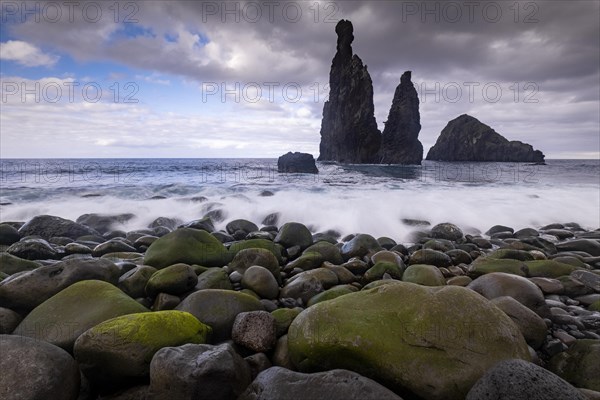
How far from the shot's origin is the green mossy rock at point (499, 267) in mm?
5434

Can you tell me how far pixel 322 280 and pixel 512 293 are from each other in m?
2.31

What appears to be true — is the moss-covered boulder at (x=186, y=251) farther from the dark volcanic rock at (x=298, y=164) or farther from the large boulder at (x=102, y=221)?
the dark volcanic rock at (x=298, y=164)

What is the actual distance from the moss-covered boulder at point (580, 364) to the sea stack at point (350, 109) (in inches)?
2669

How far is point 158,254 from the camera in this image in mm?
5340

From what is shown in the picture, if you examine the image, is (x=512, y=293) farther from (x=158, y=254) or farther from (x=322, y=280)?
Result: (x=158, y=254)

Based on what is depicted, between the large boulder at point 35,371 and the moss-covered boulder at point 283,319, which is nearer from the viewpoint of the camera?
the large boulder at point 35,371

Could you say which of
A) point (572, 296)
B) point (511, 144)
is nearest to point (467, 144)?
point (511, 144)

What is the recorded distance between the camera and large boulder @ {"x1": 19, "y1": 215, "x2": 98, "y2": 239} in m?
8.00

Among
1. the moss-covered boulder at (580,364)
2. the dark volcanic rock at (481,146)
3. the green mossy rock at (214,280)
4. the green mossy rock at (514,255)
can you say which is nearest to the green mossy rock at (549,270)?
the green mossy rock at (514,255)

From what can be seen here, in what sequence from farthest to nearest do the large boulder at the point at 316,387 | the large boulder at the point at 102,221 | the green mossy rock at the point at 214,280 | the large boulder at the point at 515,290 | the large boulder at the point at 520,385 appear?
the large boulder at the point at 102,221 → the green mossy rock at the point at 214,280 → the large boulder at the point at 515,290 → the large boulder at the point at 316,387 → the large boulder at the point at 520,385

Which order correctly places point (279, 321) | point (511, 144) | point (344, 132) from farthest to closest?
point (511, 144) < point (344, 132) < point (279, 321)

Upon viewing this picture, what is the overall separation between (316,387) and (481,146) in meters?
98.1

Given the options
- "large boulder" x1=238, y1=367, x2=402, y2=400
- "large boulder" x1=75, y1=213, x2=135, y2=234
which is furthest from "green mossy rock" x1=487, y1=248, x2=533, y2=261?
"large boulder" x1=75, y1=213, x2=135, y2=234

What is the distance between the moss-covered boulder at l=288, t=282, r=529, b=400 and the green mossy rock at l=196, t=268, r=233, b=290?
173 cm
